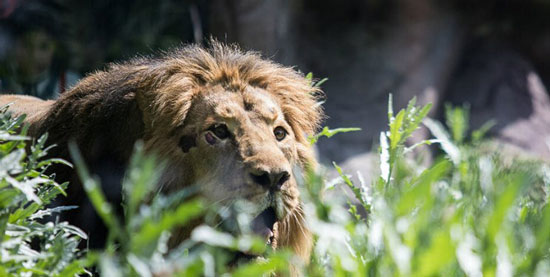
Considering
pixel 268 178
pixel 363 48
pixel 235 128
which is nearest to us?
pixel 268 178

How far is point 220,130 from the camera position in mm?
2947

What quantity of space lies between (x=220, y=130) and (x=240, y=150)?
18cm

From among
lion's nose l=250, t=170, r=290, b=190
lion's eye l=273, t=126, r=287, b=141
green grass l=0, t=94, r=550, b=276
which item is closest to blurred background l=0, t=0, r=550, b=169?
lion's eye l=273, t=126, r=287, b=141

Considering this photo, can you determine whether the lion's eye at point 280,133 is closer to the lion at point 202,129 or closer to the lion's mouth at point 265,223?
the lion at point 202,129

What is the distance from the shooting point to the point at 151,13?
364 inches

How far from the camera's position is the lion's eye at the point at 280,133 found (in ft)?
Answer: 10.2

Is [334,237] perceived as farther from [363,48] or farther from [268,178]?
[363,48]

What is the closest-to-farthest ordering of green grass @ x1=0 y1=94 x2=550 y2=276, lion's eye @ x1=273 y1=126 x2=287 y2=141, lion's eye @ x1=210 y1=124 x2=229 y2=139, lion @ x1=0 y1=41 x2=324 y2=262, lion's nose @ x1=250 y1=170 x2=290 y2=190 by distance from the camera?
green grass @ x1=0 y1=94 x2=550 y2=276
lion's nose @ x1=250 y1=170 x2=290 y2=190
lion @ x1=0 y1=41 x2=324 y2=262
lion's eye @ x1=210 y1=124 x2=229 y2=139
lion's eye @ x1=273 y1=126 x2=287 y2=141

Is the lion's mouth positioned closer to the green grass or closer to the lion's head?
the lion's head

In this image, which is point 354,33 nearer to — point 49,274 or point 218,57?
point 218,57

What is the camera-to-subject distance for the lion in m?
2.78

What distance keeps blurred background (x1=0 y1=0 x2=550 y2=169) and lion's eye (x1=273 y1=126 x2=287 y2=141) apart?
4.21 m

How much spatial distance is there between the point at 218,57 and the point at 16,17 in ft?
18.2

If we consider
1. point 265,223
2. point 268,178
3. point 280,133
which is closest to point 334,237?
point 268,178
